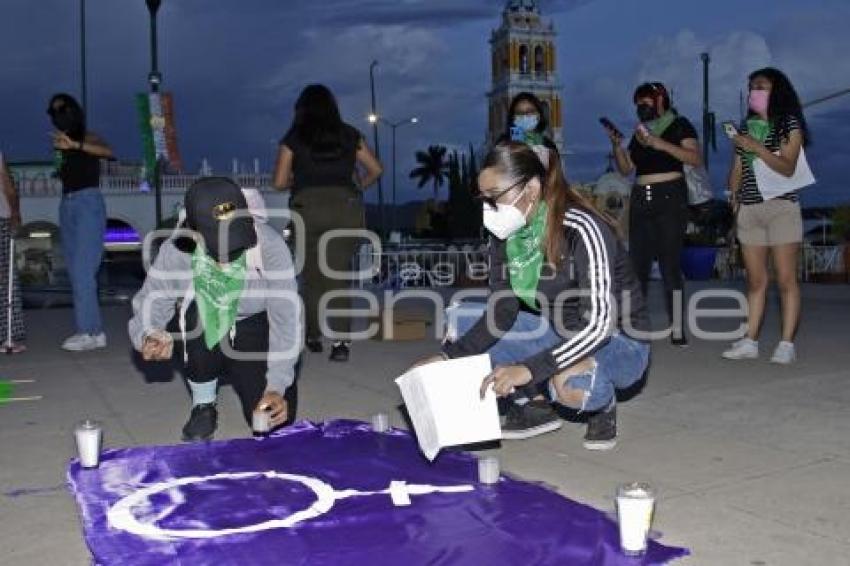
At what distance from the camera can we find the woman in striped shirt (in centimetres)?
352

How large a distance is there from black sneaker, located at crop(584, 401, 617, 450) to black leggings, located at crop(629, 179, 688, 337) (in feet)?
9.08

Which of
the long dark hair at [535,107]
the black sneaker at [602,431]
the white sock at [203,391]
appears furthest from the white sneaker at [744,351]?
the white sock at [203,391]

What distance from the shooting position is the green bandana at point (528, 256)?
363cm

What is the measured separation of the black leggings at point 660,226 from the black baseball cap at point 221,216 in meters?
3.67

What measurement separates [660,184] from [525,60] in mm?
107885

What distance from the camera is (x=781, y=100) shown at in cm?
584

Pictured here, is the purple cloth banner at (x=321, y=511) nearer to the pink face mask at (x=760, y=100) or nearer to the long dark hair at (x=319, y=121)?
the long dark hair at (x=319, y=121)

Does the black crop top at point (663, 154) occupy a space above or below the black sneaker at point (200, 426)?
above

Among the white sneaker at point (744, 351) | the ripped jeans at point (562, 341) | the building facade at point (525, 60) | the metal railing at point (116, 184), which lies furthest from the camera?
the building facade at point (525, 60)

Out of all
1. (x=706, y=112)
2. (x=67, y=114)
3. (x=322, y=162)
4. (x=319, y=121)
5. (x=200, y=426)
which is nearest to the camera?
(x=200, y=426)

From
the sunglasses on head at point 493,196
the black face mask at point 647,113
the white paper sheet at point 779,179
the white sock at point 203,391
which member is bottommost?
the white sock at point 203,391

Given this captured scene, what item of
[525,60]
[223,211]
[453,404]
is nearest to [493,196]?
[453,404]

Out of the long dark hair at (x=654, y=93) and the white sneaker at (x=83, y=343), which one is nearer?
the long dark hair at (x=654, y=93)

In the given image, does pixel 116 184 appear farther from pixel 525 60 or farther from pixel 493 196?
pixel 525 60
